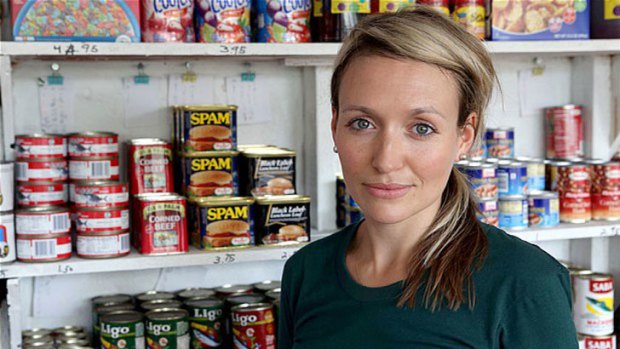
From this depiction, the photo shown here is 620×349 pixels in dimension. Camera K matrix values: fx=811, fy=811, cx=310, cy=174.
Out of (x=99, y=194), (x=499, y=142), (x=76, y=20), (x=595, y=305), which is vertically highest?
(x=76, y=20)

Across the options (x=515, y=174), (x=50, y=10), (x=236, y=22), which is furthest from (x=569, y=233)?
(x=50, y=10)

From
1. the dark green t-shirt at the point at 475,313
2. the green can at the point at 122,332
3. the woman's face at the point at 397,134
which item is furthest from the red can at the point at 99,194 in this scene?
the woman's face at the point at 397,134

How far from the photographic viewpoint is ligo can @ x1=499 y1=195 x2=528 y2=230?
7.33 feet

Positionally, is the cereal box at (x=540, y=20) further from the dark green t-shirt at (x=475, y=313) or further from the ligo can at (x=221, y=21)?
the dark green t-shirt at (x=475, y=313)

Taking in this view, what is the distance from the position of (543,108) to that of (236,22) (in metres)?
1.18

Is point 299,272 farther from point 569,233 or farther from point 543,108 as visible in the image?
point 543,108

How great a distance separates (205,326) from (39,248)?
1.48ft

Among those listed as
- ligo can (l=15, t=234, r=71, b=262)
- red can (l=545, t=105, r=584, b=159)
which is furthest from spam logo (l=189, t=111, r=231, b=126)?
red can (l=545, t=105, r=584, b=159)

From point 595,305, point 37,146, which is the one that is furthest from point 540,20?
point 37,146

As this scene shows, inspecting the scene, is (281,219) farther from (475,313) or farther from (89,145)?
(475,313)

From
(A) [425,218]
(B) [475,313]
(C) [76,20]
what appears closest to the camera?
(B) [475,313]

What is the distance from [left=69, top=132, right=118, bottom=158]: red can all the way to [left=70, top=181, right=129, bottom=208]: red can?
2.8 inches

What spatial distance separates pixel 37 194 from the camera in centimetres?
190

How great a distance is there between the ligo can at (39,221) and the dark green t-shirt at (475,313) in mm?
819
